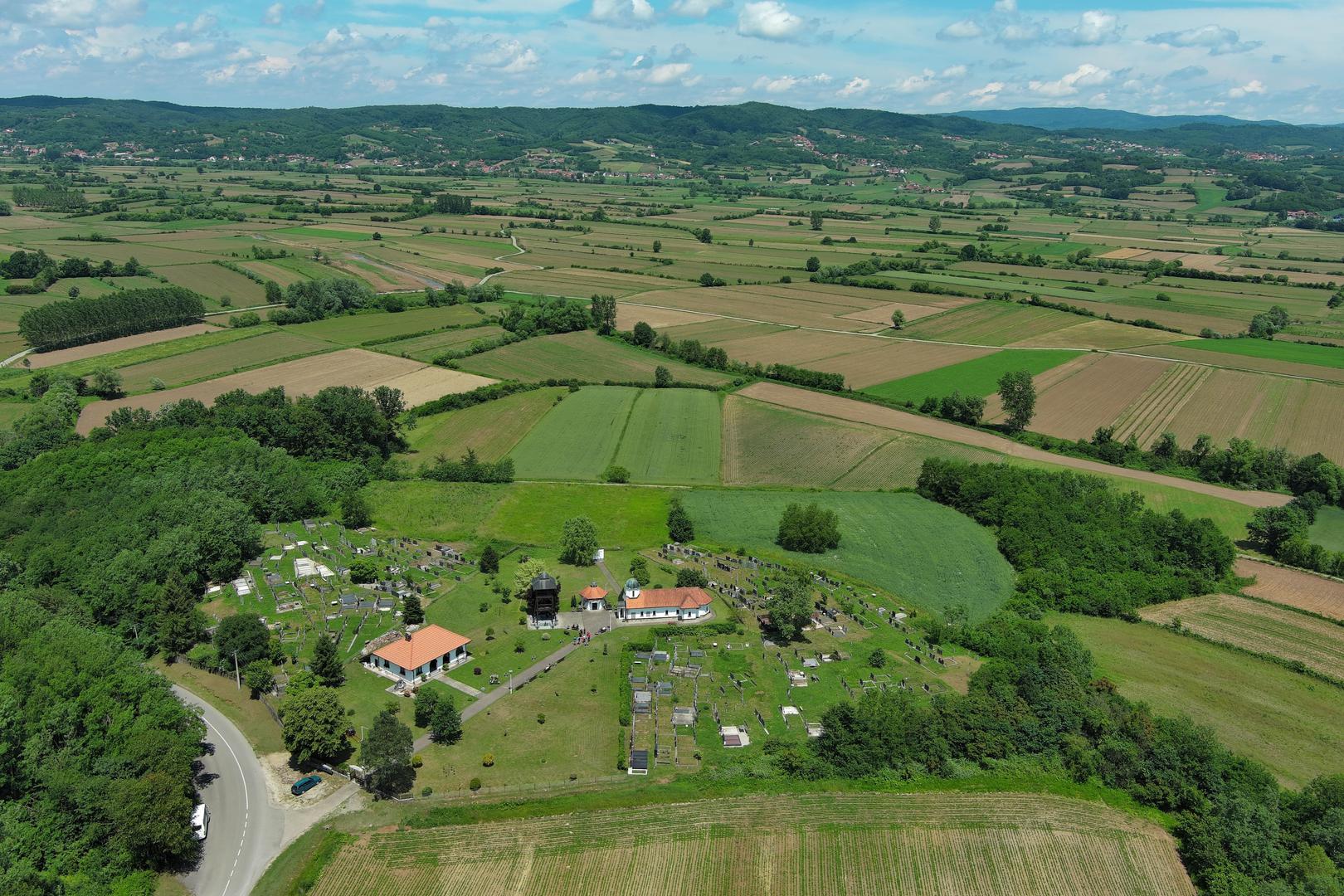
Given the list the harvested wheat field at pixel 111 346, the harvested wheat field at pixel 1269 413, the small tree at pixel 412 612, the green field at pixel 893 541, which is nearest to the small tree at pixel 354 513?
the small tree at pixel 412 612

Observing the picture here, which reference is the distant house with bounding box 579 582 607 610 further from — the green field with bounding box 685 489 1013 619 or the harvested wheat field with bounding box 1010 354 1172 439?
the harvested wheat field with bounding box 1010 354 1172 439

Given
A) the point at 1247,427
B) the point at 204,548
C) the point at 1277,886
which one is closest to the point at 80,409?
the point at 204,548

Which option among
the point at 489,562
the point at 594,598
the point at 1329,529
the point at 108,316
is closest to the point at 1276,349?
the point at 1329,529

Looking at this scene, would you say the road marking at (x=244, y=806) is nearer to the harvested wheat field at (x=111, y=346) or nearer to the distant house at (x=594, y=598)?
the distant house at (x=594, y=598)

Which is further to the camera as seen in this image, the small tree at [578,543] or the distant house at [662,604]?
the small tree at [578,543]

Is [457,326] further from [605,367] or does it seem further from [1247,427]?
[1247,427]
